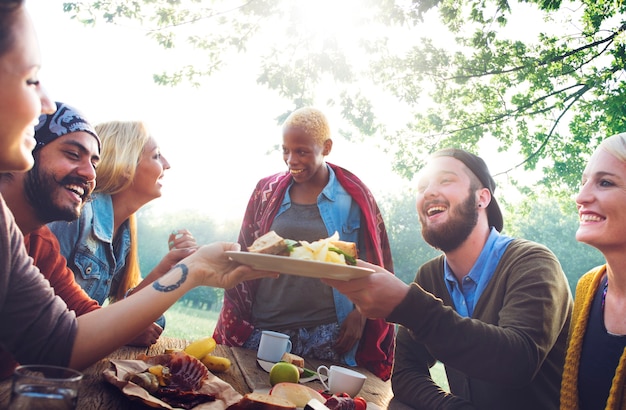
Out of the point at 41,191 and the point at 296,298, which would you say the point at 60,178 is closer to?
the point at 41,191

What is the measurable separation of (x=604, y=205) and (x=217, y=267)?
1.85 metres

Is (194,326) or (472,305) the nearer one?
(472,305)

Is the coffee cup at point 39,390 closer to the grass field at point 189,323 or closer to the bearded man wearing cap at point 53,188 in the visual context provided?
the bearded man wearing cap at point 53,188

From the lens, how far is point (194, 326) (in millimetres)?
28203

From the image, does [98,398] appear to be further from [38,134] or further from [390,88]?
[390,88]

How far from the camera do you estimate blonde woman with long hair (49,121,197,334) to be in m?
3.14

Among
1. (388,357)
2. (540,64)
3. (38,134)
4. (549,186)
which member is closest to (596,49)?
(540,64)

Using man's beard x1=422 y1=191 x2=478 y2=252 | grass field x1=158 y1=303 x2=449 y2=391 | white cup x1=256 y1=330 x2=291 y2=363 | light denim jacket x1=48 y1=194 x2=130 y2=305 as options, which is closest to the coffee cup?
white cup x1=256 y1=330 x2=291 y2=363

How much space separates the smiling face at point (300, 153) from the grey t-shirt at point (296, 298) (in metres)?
0.35

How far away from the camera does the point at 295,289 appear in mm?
3963

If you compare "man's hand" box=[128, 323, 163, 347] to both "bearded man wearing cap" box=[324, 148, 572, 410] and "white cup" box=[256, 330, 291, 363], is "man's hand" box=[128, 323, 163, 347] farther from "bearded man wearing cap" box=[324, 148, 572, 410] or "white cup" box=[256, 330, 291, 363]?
"bearded man wearing cap" box=[324, 148, 572, 410]

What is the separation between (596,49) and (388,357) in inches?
349

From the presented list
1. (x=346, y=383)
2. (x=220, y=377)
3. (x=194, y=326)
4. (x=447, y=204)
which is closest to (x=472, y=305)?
(x=447, y=204)

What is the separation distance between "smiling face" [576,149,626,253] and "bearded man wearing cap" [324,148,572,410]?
0.32 metres
